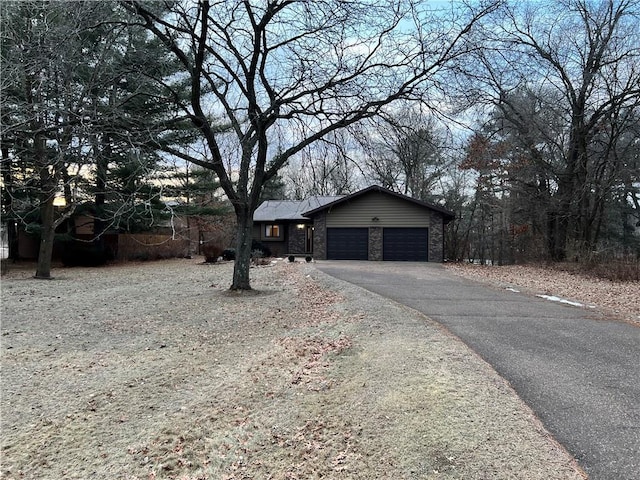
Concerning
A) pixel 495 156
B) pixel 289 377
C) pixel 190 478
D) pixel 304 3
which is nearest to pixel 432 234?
pixel 495 156

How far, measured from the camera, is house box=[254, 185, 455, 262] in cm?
2361

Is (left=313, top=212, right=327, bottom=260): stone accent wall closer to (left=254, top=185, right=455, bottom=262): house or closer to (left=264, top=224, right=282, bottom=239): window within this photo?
(left=254, top=185, right=455, bottom=262): house

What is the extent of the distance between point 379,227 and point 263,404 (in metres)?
20.4

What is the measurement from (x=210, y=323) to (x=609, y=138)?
21089 mm

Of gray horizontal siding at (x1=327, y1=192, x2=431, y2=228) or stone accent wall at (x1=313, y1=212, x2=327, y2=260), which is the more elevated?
gray horizontal siding at (x1=327, y1=192, x2=431, y2=228)

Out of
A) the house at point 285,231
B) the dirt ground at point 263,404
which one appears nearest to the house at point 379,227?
the house at point 285,231

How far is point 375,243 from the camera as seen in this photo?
24.2 meters

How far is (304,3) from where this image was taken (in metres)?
7.89

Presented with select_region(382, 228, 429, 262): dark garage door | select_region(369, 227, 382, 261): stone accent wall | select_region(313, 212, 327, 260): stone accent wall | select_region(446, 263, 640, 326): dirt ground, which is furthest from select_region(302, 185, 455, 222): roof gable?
select_region(446, 263, 640, 326): dirt ground

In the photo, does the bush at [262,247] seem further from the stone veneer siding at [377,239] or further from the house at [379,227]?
the house at [379,227]

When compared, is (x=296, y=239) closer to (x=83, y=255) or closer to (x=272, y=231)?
(x=272, y=231)

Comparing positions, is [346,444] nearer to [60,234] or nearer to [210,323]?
[210,323]

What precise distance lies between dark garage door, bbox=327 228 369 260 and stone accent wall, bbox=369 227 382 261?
24cm

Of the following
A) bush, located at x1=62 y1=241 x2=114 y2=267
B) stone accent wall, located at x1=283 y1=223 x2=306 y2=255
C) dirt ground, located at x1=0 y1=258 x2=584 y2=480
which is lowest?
dirt ground, located at x1=0 y1=258 x2=584 y2=480
